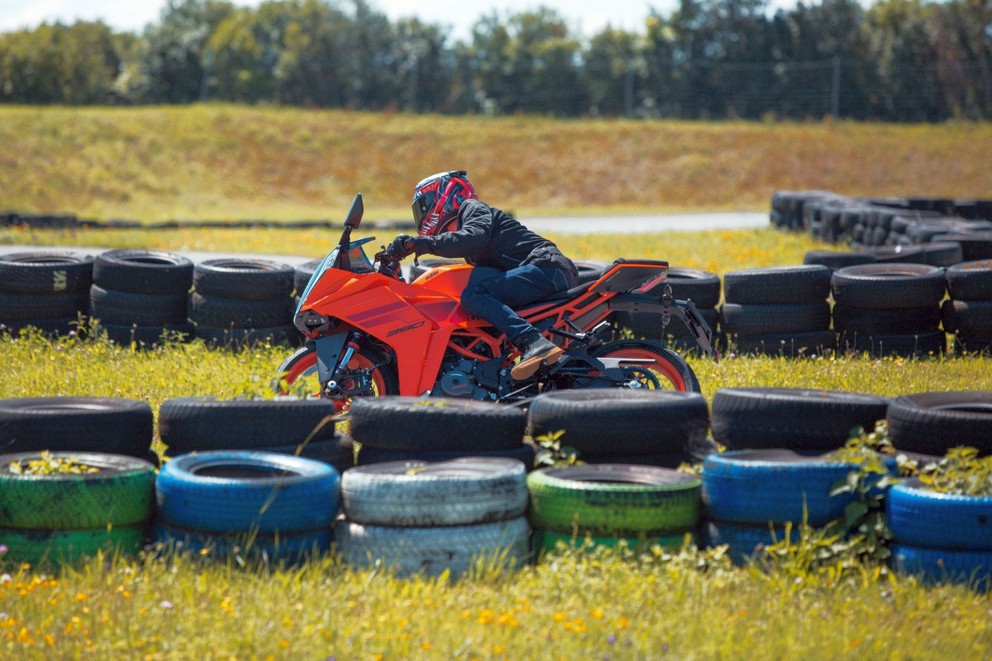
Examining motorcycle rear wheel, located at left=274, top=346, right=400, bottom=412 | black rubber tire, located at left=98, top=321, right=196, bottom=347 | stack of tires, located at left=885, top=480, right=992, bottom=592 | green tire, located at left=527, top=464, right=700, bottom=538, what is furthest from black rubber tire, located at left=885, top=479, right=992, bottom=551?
black rubber tire, located at left=98, top=321, right=196, bottom=347

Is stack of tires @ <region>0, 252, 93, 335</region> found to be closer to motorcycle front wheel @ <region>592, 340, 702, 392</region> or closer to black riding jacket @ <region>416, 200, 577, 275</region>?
black riding jacket @ <region>416, 200, 577, 275</region>

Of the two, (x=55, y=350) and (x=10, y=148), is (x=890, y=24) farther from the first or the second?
(x=55, y=350)

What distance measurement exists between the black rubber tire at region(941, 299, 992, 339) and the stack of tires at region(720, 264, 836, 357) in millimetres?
998

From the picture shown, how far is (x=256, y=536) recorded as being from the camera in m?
4.87

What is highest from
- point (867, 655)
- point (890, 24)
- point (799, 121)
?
point (890, 24)

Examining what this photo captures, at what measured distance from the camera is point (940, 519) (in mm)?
4832

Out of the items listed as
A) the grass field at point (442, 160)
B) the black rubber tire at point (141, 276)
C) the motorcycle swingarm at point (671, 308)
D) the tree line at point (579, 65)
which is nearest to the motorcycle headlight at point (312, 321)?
the motorcycle swingarm at point (671, 308)

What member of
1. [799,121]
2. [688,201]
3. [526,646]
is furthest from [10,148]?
[526,646]

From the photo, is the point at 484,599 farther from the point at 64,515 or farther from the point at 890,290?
the point at 890,290

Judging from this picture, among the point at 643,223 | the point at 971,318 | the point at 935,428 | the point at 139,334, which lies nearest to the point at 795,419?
the point at 935,428

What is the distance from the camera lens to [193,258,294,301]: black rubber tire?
33.7 feet

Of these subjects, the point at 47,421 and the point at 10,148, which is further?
the point at 10,148

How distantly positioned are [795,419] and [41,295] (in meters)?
7.26

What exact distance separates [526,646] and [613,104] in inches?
2033
